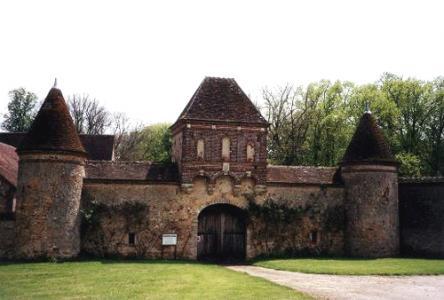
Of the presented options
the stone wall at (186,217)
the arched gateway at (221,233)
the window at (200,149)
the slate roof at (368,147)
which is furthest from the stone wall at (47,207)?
the slate roof at (368,147)

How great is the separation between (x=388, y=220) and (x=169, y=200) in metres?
12.1

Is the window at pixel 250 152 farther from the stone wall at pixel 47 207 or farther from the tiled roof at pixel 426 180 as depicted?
the tiled roof at pixel 426 180

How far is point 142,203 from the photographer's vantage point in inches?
1133

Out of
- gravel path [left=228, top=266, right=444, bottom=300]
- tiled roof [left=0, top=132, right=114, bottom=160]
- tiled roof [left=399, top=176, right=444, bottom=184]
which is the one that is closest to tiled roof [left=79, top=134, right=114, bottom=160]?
tiled roof [left=0, top=132, right=114, bottom=160]

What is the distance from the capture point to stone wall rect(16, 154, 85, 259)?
26.2 m

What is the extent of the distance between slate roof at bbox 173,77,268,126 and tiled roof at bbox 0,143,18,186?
10263 mm

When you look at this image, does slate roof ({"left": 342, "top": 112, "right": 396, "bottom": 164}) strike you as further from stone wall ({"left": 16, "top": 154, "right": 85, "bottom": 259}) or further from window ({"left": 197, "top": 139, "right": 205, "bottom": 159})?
stone wall ({"left": 16, "top": 154, "right": 85, "bottom": 259})

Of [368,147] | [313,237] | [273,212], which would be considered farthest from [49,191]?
[368,147]

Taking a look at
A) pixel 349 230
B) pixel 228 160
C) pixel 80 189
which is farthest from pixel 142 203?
pixel 349 230

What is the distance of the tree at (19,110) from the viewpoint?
2325 inches

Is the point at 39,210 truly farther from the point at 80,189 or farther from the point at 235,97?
the point at 235,97

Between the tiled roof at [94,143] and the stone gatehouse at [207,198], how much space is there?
14.1 metres

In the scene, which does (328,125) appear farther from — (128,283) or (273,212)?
(128,283)

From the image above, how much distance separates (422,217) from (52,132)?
2099cm
